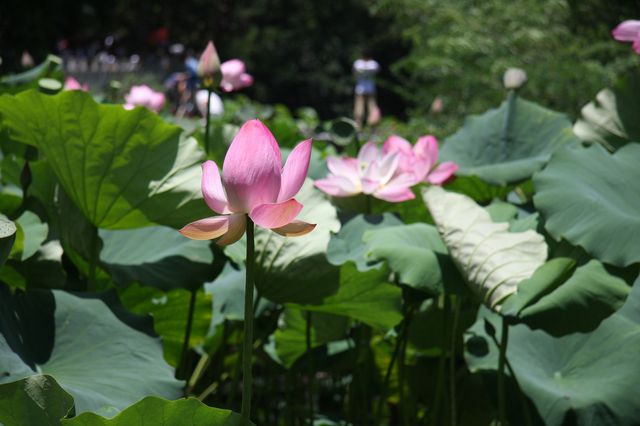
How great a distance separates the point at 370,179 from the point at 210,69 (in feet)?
0.97

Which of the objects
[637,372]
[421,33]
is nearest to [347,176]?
[637,372]

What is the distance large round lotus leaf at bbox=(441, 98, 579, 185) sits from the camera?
162 cm

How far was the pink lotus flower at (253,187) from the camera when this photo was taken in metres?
0.73

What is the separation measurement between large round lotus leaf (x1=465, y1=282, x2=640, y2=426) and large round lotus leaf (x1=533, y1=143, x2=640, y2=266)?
5.3 inches

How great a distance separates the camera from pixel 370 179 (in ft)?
4.59

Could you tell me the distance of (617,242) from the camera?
1.11 m

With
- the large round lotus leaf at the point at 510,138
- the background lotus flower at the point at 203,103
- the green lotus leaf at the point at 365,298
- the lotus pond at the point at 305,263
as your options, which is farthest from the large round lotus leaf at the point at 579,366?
the background lotus flower at the point at 203,103

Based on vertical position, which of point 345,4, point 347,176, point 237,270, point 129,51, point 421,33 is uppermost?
point 347,176

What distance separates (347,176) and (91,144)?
0.40m

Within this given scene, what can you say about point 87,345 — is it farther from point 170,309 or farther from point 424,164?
point 424,164

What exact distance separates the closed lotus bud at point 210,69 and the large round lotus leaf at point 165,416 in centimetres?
76

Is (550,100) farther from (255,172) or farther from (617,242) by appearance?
(255,172)

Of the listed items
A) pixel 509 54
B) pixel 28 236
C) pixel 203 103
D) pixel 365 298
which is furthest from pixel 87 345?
pixel 509 54

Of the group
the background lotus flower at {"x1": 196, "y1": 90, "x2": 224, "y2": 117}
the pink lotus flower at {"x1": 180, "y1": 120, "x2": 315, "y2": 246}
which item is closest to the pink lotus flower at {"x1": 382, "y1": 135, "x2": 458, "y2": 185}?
the pink lotus flower at {"x1": 180, "y1": 120, "x2": 315, "y2": 246}
